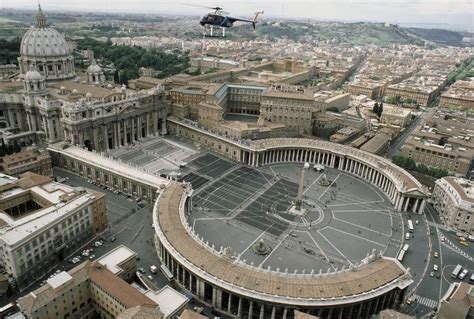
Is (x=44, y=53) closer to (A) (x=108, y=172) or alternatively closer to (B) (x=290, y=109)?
(A) (x=108, y=172)

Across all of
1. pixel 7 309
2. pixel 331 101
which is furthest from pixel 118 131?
pixel 331 101

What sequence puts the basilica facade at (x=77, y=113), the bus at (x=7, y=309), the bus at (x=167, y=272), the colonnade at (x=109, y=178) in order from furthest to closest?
the basilica facade at (x=77, y=113), the colonnade at (x=109, y=178), the bus at (x=167, y=272), the bus at (x=7, y=309)

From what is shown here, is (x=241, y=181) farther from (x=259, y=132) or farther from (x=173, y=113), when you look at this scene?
(x=173, y=113)

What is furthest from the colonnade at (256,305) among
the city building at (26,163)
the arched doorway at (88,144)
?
the arched doorway at (88,144)

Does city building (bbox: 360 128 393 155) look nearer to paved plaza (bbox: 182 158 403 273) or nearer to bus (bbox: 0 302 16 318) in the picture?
paved plaza (bbox: 182 158 403 273)

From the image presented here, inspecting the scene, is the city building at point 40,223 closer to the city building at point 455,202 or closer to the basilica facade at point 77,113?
the basilica facade at point 77,113

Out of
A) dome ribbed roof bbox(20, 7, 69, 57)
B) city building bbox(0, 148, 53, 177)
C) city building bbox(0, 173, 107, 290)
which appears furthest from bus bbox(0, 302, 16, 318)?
dome ribbed roof bbox(20, 7, 69, 57)

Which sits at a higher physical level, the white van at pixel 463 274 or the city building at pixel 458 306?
the city building at pixel 458 306
